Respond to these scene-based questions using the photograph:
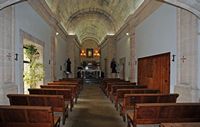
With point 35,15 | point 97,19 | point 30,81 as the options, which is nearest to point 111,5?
point 97,19

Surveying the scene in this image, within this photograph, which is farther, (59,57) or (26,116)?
(59,57)

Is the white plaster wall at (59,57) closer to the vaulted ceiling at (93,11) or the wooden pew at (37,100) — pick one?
the vaulted ceiling at (93,11)

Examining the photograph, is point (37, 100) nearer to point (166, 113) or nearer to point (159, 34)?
point (166, 113)

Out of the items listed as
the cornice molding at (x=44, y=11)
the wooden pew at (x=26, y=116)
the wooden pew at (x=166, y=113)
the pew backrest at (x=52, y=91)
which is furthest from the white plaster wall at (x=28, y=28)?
the wooden pew at (x=166, y=113)

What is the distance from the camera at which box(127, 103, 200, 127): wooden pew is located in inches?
150

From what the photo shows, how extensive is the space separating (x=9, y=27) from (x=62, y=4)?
7684 millimetres

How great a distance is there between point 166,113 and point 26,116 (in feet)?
7.57

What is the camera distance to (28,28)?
6.79 metres

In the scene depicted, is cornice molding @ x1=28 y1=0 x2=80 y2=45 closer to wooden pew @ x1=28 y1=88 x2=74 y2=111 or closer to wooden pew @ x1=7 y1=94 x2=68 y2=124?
wooden pew @ x1=28 y1=88 x2=74 y2=111

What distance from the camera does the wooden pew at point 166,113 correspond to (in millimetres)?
3809

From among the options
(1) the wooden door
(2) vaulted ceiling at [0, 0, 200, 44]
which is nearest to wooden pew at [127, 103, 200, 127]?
(1) the wooden door

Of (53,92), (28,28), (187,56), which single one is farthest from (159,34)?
(28,28)

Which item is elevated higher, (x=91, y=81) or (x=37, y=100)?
(x=37, y=100)

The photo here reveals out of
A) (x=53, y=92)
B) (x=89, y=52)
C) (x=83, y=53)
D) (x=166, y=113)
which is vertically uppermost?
(x=89, y=52)
